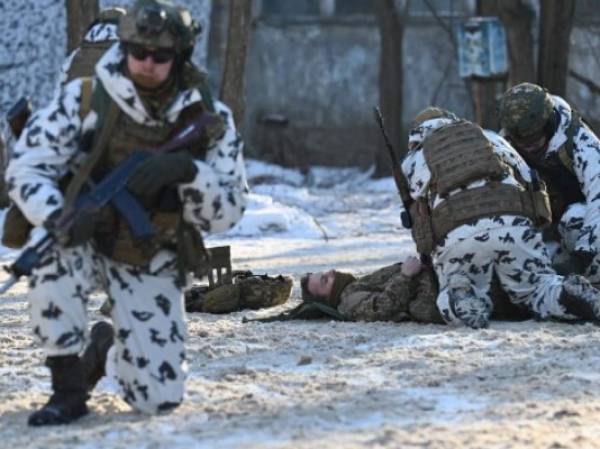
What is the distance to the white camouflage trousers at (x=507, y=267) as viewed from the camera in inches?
328

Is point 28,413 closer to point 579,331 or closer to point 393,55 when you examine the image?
point 579,331

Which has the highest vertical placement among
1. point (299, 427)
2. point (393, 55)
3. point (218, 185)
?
point (393, 55)

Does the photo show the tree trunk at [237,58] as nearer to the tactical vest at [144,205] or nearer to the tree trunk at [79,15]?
the tree trunk at [79,15]

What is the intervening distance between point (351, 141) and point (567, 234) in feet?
53.5

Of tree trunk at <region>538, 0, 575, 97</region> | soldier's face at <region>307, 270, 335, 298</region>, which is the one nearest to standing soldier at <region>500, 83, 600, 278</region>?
soldier's face at <region>307, 270, 335, 298</region>

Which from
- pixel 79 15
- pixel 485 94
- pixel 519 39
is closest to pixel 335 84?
pixel 485 94

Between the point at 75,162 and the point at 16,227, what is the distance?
12.3 inches

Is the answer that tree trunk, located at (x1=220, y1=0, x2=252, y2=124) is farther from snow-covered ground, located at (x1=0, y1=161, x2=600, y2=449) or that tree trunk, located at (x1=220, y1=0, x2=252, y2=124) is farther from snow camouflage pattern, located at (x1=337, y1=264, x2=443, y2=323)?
snow camouflage pattern, located at (x1=337, y1=264, x2=443, y2=323)

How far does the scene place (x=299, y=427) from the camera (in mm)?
5641

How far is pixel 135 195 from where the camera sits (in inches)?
225

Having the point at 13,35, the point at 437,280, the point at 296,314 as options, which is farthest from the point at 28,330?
the point at 13,35

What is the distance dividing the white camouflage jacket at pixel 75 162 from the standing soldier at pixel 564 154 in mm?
3298

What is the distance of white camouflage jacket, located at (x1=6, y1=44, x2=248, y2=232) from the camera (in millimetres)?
5680

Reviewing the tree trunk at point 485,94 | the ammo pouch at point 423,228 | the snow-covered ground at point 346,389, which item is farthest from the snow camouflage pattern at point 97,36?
the tree trunk at point 485,94
